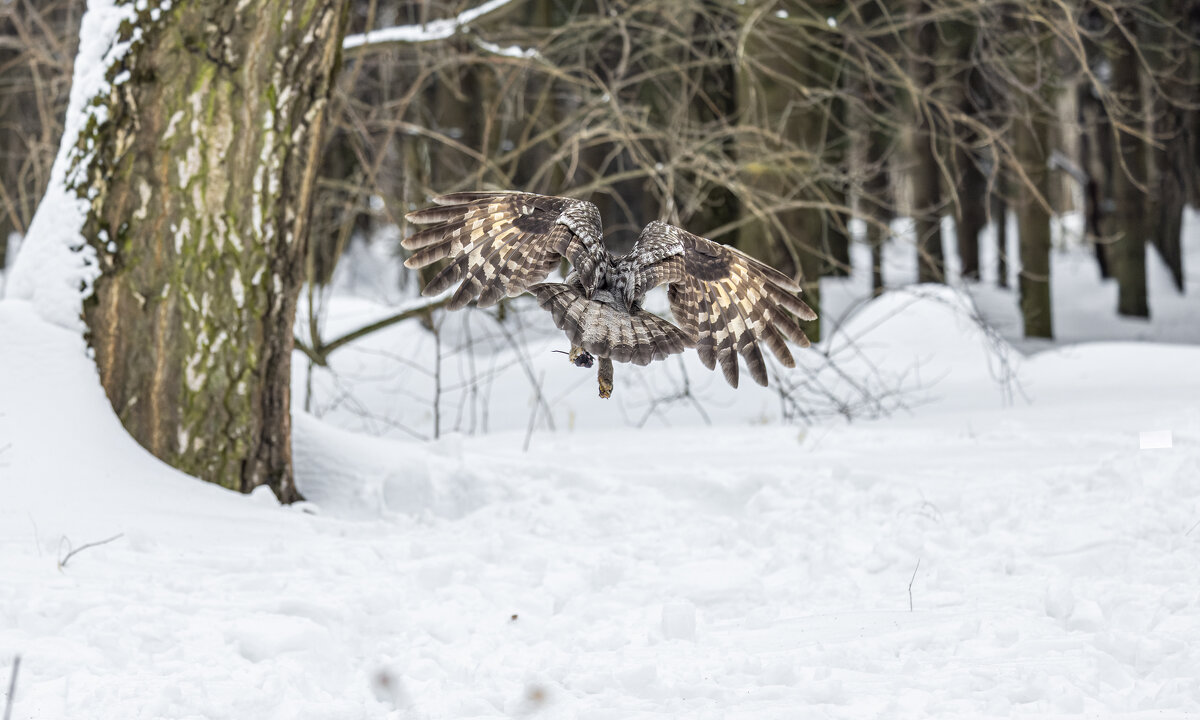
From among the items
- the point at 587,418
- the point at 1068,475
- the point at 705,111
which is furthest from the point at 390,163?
the point at 1068,475

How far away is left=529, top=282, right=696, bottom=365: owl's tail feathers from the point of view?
85.7 inches

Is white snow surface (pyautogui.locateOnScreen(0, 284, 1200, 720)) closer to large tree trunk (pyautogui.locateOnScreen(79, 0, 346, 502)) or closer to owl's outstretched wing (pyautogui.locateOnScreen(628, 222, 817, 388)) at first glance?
large tree trunk (pyautogui.locateOnScreen(79, 0, 346, 502))

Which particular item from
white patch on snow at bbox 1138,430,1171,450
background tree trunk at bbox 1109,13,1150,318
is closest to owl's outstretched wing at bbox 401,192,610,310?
white patch on snow at bbox 1138,430,1171,450

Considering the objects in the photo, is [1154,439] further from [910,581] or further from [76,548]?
[76,548]

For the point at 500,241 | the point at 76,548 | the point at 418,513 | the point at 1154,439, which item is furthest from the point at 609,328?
the point at 1154,439

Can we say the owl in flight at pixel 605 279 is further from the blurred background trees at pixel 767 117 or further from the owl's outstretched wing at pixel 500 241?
the blurred background trees at pixel 767 117

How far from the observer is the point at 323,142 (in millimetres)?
4809

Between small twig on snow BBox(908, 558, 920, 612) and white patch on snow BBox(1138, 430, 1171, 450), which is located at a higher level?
white patch on snow BBox(1138, 430, 1171, 450)

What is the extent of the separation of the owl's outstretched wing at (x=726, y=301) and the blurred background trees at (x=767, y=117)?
2.73 metres

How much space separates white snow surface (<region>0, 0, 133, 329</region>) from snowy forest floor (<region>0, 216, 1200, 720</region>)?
0.42 feet

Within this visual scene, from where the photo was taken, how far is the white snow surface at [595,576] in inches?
118

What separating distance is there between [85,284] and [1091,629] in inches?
156

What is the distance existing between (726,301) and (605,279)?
1.57 feet

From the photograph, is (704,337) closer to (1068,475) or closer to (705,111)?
(1068,475)
